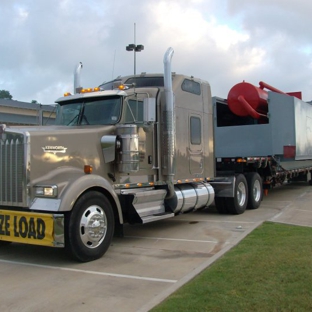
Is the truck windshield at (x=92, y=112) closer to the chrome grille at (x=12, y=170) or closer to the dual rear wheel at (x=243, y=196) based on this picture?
the chrome grille at (x=12, y=170)

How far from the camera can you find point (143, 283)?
5098mm

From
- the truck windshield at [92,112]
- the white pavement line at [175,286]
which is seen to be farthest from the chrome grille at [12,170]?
the white pavement line at [175,286]

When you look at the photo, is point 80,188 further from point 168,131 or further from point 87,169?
point 168,131

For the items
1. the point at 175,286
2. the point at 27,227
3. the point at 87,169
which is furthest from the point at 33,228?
the point at 175,286

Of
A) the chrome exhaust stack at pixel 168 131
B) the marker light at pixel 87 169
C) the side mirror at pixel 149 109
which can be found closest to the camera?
the marker light at pixel 87 169

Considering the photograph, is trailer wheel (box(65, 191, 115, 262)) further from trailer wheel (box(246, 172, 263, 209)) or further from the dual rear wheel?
trailer wheel (box(246, 172, 263, 209))

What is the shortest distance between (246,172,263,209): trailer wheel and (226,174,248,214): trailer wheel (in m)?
0.34

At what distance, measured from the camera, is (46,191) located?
5910 mm

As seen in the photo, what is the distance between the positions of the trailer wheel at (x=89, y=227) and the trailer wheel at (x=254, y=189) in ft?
19.6

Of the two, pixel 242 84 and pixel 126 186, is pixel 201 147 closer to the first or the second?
pixel 126 186

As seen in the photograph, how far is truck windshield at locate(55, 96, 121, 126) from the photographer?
729 cm

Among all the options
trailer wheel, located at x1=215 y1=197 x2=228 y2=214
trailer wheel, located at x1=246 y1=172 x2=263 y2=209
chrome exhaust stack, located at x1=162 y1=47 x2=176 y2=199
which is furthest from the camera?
trailer wheel, located at x1=246 y1=172 x2=263 y2=209

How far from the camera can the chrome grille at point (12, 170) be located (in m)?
6.08

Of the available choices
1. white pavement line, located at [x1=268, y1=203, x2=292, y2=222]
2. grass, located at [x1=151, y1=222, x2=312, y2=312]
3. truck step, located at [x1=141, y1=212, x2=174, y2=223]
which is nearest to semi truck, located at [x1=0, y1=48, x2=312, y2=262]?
truck step, located at [x1=141, y1=212, x2=174, y2=223]
